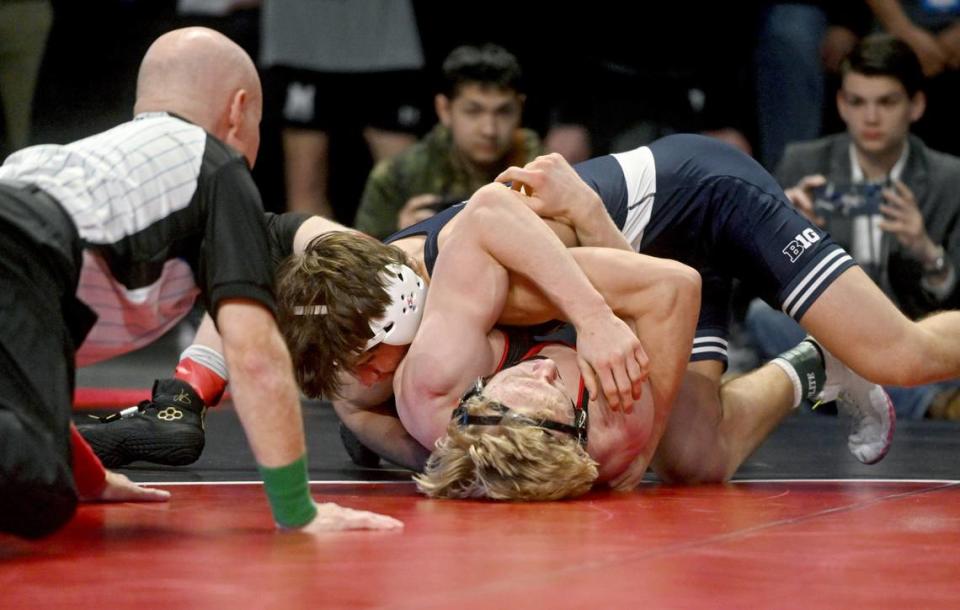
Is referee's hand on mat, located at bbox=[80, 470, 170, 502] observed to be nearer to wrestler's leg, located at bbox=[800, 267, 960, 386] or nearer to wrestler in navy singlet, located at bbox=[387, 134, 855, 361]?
wrestler in navy singlet, located at bbox=[387, 134, 855, 361]

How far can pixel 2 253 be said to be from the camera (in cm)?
227

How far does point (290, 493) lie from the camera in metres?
2.33

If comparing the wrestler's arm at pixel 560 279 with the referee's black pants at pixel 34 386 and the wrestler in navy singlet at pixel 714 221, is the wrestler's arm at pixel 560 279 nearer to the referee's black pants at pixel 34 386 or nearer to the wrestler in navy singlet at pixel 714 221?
the wrestler in navy singlet at pixel 714 221

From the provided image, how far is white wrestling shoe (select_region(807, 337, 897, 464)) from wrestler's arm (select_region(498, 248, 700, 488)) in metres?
0.84

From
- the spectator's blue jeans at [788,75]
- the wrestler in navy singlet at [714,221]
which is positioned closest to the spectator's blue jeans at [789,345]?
the spectator's blue jeans at [788,75]

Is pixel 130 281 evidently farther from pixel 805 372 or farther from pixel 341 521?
pixel 805 372

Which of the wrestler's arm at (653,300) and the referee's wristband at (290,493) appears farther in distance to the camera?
the wrestler's arm at (653,300)

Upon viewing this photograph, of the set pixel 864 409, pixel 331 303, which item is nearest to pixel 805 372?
pixel 864 409

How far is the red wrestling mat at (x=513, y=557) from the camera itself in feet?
6.41

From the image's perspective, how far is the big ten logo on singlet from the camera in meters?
3.41

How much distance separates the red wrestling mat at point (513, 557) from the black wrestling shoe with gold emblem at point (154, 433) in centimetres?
30

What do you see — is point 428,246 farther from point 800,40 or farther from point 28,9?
point 28,9

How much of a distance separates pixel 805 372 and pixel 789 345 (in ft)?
5.14

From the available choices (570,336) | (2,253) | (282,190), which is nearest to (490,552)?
(2,253)
